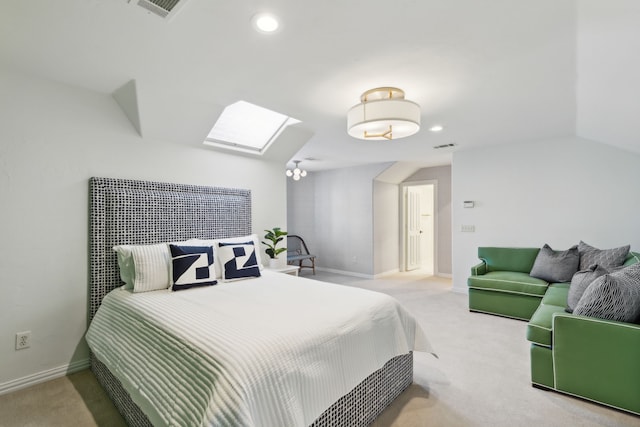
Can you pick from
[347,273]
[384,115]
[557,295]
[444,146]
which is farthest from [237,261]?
[347,273]

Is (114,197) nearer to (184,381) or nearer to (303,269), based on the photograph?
(184,381)

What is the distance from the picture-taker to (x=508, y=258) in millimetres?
4297

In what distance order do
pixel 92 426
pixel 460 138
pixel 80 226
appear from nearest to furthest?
pixel 92 426, pixel 80 226, pixel 460 138

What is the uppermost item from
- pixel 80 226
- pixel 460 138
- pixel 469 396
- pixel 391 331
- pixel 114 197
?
pixel 460 138

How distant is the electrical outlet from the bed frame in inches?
15.6

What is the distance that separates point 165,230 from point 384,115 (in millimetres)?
2369

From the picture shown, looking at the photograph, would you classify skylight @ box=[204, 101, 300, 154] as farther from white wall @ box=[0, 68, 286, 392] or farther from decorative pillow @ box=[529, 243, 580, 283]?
decorative pillow @ box=[529, 243, 580, 283]

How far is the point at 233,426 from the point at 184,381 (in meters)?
0.36

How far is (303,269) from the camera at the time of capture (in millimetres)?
7098

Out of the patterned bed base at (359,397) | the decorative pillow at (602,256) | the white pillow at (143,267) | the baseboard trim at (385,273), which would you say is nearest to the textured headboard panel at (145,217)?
the white pillow at (143,267)

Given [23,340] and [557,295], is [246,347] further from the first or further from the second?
[557,295]

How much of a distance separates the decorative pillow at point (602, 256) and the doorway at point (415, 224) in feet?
9.43

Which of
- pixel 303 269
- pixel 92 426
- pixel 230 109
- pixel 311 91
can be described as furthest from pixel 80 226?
pixel 303 269

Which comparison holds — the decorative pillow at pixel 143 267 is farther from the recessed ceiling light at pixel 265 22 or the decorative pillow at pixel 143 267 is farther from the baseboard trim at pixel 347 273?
the baseboard trim at pixel 347 273
